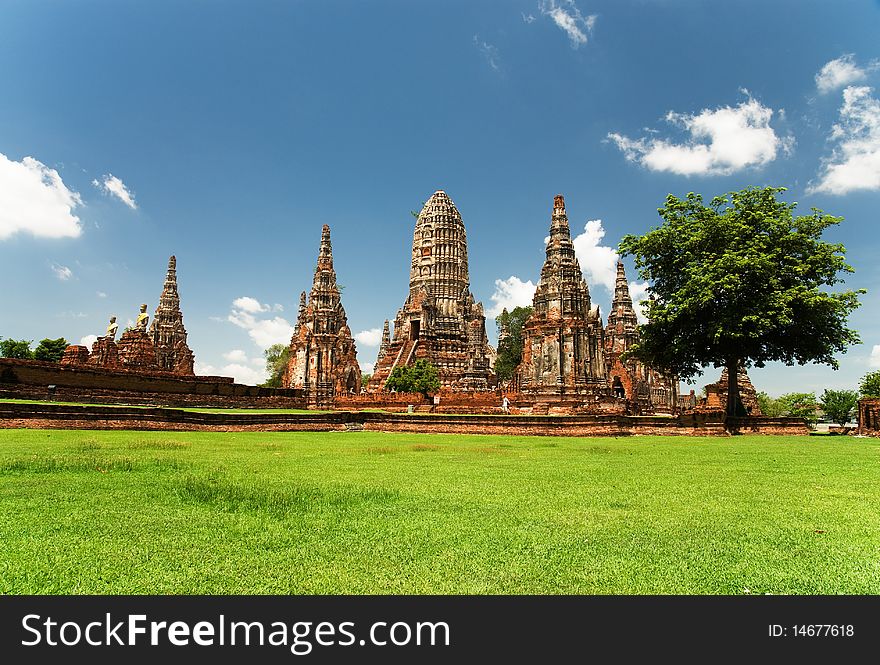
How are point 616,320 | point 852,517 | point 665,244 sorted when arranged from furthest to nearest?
point 616,320, point 665,244, point 852,517

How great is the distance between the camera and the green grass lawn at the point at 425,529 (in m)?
3.19

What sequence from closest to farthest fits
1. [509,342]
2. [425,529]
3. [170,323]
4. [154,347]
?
1. [425,529]
2. [154,347]
3. [170,323]
4. [509,342]

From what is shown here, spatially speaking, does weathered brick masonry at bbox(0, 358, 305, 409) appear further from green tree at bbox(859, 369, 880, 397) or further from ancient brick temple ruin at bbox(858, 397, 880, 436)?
green tree at bbox(859, 369, 880, 397)

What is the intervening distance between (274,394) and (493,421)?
20.0 meters

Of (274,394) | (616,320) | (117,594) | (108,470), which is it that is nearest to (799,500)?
(117,594)

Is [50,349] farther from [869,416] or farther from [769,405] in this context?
[769,405]

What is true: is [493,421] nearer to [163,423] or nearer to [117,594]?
[163,423]

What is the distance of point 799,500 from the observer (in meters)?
5.65

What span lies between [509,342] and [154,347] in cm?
3844

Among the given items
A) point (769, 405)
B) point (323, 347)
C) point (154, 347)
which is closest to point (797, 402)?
point (769, 405)

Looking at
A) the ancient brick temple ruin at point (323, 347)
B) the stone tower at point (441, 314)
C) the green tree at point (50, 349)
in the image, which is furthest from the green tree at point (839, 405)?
the green tree at point (50, 349)

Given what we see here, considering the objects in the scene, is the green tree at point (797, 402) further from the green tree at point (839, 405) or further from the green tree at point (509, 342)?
the green tree at point (509, 342)

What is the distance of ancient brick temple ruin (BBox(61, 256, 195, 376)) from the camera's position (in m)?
31.2

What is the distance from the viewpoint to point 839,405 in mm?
49406
